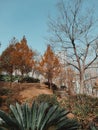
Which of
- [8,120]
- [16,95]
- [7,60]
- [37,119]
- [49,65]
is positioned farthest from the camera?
[49,65]

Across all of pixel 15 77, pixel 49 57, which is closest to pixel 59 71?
pixel 49 57

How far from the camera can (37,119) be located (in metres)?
5.52

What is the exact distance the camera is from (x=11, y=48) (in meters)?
42.5

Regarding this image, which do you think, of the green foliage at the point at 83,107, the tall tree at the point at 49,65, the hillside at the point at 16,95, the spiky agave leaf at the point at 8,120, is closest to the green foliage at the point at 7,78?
the tall tree at the point at 49,65

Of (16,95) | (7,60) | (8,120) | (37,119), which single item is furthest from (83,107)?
(7,60)

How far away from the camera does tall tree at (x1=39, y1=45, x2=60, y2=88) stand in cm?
4419

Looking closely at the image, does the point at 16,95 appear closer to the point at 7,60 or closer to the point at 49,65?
the point at 7,60

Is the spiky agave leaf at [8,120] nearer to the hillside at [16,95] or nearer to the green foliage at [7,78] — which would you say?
the hillside at [16,95]

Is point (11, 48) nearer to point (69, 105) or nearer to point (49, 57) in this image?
point (49, 57)

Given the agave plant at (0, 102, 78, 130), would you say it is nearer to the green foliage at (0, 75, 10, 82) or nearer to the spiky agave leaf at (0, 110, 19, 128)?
the spiky agave leaf at (0, 110, 19, 128)

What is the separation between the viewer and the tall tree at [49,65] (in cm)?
4419

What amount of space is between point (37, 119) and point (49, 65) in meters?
39.7

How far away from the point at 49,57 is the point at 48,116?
4059 centimetres

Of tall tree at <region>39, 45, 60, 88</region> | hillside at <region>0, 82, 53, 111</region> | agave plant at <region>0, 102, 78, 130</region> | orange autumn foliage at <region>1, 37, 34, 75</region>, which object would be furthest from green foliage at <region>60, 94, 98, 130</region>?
tall tree at <region>39, 45, 60, 88</region>
